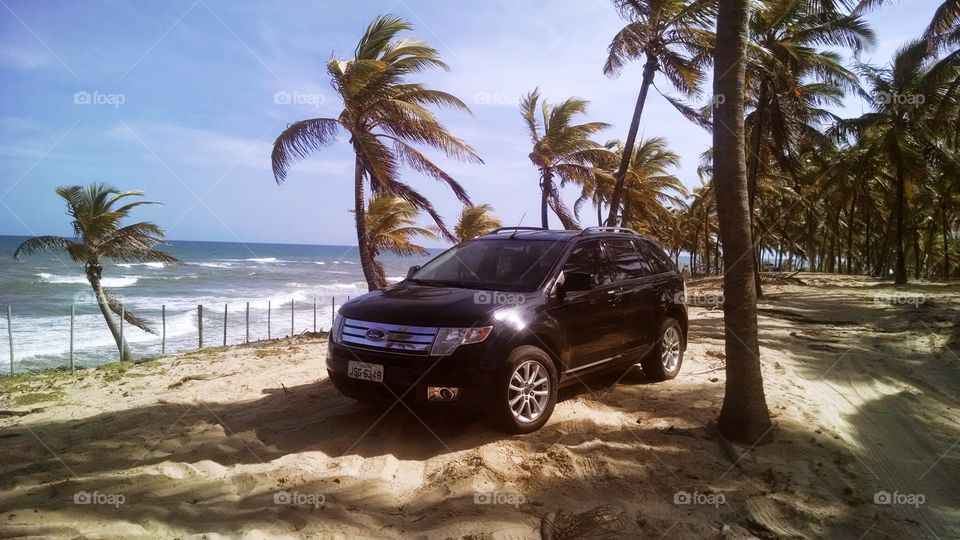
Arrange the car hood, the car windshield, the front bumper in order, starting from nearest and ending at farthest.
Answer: the front bumper → the car hood → the car windshield

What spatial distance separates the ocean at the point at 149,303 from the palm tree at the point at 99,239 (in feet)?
6.99

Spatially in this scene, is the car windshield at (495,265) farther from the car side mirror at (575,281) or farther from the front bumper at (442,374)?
the front bumper at (442,374)

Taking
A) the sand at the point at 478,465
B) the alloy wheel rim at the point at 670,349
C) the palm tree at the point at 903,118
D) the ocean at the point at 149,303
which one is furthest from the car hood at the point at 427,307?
the palm tree at the point at 903,118

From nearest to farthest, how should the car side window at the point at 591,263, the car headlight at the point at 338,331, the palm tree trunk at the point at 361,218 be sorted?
the car headlight at the point at 338,331 < the car side window at the point at 591,263 < the palm tree trunk at the point at 361,218

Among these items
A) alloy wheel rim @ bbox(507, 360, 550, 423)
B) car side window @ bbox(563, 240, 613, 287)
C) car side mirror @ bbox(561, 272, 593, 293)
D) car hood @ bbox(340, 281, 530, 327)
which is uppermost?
car side window @ bbox(563, 240, 613, 287)

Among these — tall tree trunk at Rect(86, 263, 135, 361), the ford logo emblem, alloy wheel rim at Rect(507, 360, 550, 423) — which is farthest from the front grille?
tall tree trunk at Rect(86, 263, 135, 361)

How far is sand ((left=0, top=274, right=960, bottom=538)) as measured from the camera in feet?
11.7

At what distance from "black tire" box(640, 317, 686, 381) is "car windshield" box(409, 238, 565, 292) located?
191cm

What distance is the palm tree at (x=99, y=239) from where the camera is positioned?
44.3 feet

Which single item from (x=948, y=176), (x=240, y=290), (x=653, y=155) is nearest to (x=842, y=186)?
(x=948, y=176)

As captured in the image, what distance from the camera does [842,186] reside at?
26609 mm

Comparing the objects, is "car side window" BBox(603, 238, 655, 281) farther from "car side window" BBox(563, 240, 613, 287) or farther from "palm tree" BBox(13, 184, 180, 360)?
"palm tree" BBox(13, 184, 180, 360)

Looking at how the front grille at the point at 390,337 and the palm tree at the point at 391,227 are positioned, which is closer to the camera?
the front grille at the point at 390,337

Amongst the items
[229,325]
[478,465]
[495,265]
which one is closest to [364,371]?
[478,465]
